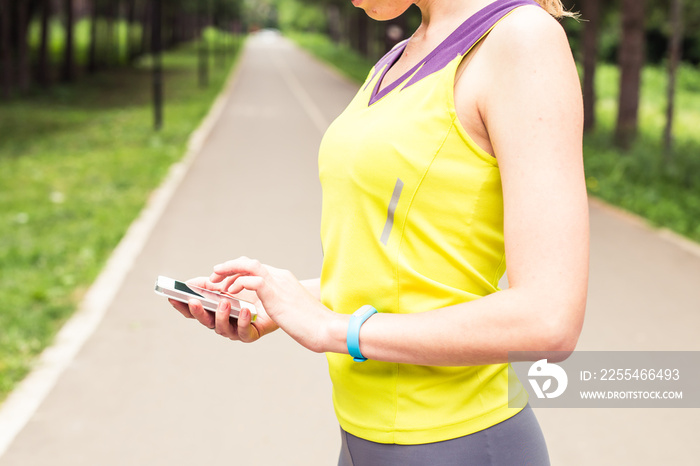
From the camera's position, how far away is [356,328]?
126 cm

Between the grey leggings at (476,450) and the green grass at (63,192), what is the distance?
406cm

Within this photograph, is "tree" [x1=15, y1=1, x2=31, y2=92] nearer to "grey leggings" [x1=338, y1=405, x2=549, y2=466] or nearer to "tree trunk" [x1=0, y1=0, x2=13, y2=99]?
"tree trunk" [x1=0, y1=0, x2=13, y2=99]

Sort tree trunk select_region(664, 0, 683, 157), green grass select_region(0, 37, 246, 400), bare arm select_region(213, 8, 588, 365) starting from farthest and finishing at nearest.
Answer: tree trunk select_region(664, 0, 683, 157) → green grass select_region(0, 37, 246, 400) → bare arm select_region(213, 8, 588, 365)

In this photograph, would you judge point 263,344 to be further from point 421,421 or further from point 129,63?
point 129,63

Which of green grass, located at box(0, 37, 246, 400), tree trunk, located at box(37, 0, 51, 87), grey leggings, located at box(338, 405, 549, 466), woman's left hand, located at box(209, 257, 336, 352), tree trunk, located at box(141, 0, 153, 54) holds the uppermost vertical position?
woman's left hand, located at box(209, 257, 336, 352)

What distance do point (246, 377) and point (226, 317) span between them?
375cm

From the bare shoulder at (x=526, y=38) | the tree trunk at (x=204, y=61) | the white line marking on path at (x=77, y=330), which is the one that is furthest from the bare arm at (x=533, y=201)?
the tree trunk at (x=204, y=61)

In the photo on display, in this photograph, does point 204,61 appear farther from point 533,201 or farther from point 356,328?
point 533,201

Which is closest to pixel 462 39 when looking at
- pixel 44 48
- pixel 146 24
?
pixel 44 48

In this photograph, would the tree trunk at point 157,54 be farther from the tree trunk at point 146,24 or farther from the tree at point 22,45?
the tree trunk at point 146,24

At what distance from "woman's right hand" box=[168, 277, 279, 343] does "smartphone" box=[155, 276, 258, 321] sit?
11mm

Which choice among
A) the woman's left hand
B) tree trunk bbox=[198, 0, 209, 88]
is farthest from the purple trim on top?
tree trunk bbox=[198, 0, 209, 88]

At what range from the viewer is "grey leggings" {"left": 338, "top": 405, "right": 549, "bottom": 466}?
134cm

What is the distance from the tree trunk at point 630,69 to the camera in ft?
48.8
